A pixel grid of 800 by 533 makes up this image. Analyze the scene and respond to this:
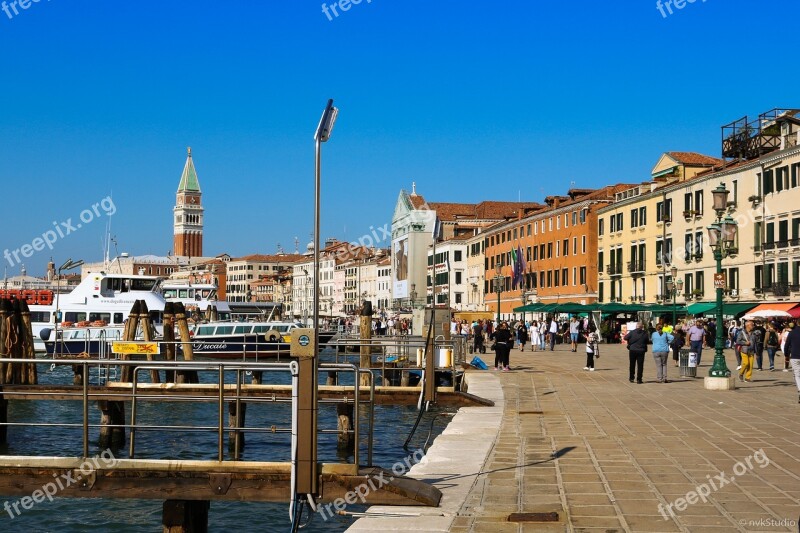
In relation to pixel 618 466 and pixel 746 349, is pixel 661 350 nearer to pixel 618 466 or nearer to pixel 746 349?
pixel 746 349

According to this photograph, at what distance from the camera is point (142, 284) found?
54.8 m

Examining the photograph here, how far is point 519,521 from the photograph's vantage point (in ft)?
27.6

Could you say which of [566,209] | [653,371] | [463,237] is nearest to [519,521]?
[653,371]

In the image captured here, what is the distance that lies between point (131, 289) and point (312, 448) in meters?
47.4

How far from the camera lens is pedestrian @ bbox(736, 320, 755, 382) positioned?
985 inches

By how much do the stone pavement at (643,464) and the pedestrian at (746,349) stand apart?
3.88m

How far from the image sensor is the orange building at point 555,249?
7975 cm

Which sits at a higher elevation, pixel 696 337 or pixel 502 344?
pixel 696 337

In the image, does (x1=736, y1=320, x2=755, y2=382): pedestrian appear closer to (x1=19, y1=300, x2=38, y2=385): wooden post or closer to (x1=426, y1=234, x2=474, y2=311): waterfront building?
(x1=19, y1=300, x2=38, y2=385): wooden post

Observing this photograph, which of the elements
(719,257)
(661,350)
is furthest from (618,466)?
(661,350)

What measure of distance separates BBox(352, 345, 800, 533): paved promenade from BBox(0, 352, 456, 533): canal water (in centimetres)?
195

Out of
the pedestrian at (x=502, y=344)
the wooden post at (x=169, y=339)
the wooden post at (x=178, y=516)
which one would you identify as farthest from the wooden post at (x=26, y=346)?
the wooden post at (x=178, y=516)

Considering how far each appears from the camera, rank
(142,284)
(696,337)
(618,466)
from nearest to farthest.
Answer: (618,466) < (696,337) < (142,284)

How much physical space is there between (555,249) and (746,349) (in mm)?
61581
